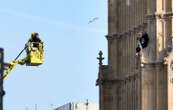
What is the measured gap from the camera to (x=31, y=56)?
18453 millimetres

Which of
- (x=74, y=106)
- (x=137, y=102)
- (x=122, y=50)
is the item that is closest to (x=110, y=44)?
(x=122, y=50)

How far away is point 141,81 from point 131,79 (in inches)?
173

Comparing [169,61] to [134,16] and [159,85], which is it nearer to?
[159,85]

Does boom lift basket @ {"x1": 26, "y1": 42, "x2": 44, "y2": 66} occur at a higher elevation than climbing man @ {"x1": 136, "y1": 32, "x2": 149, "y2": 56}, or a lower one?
lower

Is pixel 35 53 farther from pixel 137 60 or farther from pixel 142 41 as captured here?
pixel 137 60

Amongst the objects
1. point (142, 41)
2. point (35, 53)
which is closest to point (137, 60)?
point (142, 41)

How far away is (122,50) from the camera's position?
67.2 meters

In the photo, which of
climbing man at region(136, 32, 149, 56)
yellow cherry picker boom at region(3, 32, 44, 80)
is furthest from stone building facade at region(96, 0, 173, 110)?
yellow cherry picker boom at region(3, 32, 44, 80)

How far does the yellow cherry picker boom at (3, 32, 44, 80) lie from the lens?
60.2 feet

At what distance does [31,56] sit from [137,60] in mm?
42504

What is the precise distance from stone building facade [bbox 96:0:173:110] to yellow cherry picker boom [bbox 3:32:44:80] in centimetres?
4041

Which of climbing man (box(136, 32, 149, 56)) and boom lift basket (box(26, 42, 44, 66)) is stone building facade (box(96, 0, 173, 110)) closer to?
climbing man (box(136, 32, 149, 56))

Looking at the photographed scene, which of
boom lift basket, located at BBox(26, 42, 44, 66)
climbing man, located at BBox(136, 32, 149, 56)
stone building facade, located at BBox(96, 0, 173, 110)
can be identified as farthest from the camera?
climbing man, located at BBox(136, 32, 149, 56)

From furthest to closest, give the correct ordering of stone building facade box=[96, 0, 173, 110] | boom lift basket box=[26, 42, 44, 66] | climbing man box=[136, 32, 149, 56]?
climbing man box=[136, 32, 149, 56] < stone building facade box=[96, 0, 173, 110] < boom lift basket box=[26, 42, 44, 66]
